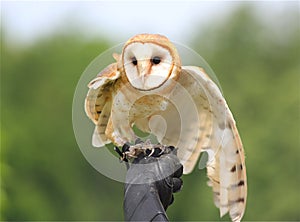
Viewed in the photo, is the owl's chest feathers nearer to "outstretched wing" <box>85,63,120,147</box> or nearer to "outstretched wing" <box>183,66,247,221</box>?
"outstretched wing" <box>85,63,120,147</box>

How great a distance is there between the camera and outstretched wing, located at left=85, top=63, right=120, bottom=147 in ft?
10.9

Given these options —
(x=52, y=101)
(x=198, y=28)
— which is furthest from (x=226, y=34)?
(x=52, y=101)

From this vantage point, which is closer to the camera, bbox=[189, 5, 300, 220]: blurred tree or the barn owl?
the barn owl

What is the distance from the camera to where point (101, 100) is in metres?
3.48

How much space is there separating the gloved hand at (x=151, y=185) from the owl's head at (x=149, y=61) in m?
0.34

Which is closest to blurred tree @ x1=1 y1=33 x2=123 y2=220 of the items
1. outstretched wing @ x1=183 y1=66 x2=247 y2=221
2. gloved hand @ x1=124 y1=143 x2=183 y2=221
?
outstretched wing @ x1=183 y1=66 x2=247 y2=221

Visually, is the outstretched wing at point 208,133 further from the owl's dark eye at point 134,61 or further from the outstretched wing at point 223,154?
the owl's dark eye at point 134,61

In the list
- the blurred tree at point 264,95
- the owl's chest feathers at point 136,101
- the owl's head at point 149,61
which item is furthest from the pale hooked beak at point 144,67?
the blurred tree at point 264,95

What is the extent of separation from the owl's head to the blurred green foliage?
1443 cm

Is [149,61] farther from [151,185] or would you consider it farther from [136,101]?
[151,185]

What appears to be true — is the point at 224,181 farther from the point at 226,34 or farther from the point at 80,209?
the point at 226,34

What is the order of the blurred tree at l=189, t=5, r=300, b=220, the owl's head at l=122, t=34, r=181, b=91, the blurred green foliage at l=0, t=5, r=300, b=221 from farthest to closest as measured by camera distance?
the blurred green foliage at l=0, t=5, r=300, b=221 → the blurred tree at l=189, t=5, r=300, b=220 → the owl's head at l=122, t=34, r=181, b=91

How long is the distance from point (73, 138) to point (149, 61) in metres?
19.2

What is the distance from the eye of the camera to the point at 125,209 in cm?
268
